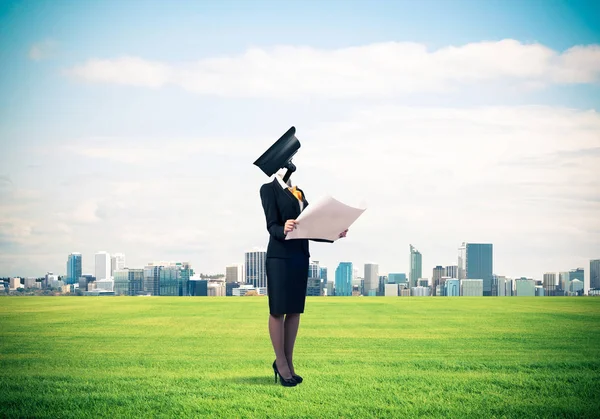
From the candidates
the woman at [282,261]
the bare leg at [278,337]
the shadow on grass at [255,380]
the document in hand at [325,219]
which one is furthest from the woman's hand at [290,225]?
the shadow on grass at [255,380]

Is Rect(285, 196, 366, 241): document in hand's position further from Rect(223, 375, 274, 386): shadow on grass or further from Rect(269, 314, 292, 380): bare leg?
Rect(223, 375, 274, 386): shadow on grass

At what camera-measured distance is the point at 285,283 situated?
6938 millimetres

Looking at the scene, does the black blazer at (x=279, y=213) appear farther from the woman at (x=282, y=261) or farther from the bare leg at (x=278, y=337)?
the bare leg at (x=278, y=337)

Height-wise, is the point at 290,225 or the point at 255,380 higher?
the point at 290,225

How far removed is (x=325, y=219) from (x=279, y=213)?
56cm

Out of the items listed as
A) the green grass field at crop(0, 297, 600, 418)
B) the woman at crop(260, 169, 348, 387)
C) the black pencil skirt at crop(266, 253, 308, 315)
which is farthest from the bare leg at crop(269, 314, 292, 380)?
the green grass field at crop(0, 297, 600, 418)

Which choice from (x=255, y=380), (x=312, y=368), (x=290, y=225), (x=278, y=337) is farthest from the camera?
(x=312, y=368)

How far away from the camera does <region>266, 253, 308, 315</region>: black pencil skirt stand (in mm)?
6945

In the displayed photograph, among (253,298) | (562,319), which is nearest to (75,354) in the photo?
(562,319)

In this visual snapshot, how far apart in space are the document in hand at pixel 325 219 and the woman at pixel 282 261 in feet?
0.56

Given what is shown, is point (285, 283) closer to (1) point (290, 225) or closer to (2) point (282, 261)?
(2) point (282, 261)

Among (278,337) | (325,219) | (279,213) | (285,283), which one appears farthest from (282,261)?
(278,337)

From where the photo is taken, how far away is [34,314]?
17.9 metres

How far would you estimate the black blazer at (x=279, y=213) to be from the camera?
273 inches
